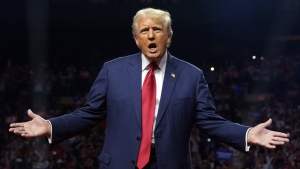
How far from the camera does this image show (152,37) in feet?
9.87

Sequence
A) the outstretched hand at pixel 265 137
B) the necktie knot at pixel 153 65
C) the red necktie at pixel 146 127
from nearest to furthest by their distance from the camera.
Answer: the outstretched hand at pixel 265 137 → the red necktie at pixel 146 127 → the necktie knot at pixel 153 65

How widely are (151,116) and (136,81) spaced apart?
209 mm

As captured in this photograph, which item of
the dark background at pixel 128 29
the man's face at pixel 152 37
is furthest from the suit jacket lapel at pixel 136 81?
the dark background at pixel 128 29

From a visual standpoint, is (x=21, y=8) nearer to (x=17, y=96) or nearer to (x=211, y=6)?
(x=17, y=96)

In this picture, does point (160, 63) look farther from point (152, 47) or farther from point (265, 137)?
point (265, 137)

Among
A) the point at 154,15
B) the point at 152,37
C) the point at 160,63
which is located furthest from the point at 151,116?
the point at 154,15

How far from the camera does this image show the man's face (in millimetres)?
3021

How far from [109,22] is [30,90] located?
9.39ft

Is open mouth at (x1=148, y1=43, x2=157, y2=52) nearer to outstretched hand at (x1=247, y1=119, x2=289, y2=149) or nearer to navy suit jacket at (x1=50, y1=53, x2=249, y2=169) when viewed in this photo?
navy suit jacket at (x1=50, y1=53, x2=249, y2=169)

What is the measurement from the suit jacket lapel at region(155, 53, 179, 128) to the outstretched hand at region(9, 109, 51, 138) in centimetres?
58

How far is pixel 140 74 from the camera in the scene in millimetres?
3100

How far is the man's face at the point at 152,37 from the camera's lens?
9.91 ft

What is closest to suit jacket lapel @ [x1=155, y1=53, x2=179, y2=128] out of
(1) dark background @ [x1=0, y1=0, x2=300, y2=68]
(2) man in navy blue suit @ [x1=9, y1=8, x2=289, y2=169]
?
(2) man in navy blue suit @ [x1=9, y1=8, x2=289, y2=169]

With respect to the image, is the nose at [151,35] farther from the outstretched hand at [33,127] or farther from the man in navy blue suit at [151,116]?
the outstretched hand at [33,127]
